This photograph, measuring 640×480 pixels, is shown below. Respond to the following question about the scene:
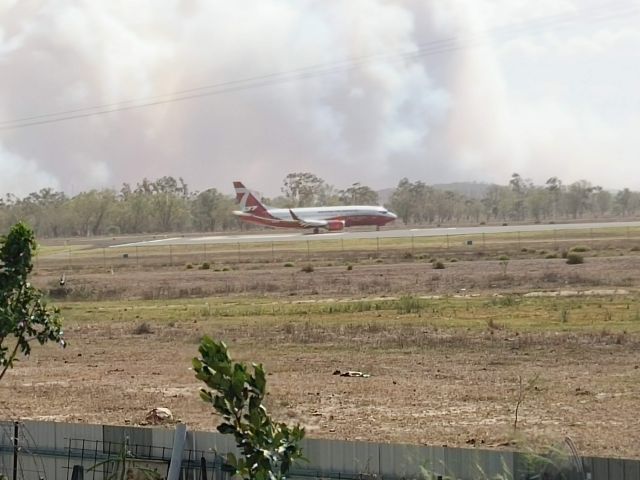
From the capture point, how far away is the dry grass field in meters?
18.6

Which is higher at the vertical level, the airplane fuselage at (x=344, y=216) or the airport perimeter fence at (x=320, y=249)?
the airplane fuselage at (x=344, y=216)

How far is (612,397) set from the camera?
787 inches

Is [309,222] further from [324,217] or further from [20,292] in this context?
[20,292]

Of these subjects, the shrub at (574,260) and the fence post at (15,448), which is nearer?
the fence post at (15,448)

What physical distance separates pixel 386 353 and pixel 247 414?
2056 cm

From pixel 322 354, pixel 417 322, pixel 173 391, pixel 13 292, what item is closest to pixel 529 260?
pixel 417 322

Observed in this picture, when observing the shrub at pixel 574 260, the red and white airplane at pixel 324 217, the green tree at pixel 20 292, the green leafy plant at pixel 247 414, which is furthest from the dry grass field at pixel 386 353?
the red and white airplane at pixel 324 217

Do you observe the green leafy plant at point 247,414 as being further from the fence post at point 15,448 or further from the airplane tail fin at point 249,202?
the airplane tail fin at point 249,202

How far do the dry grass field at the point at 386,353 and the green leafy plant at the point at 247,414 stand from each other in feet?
7.84

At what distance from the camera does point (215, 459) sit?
10.2 meters

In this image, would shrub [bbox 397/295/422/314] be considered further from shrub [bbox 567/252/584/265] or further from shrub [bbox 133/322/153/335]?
shrub [bbox 567/252/584/265]

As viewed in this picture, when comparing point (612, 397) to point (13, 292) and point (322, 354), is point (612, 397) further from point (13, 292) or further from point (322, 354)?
point (13, 292)

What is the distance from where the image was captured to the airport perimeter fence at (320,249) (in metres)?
75.9

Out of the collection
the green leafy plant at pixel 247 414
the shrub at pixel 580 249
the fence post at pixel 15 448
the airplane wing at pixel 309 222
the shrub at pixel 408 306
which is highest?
the airplane wing at pixel 309 222
